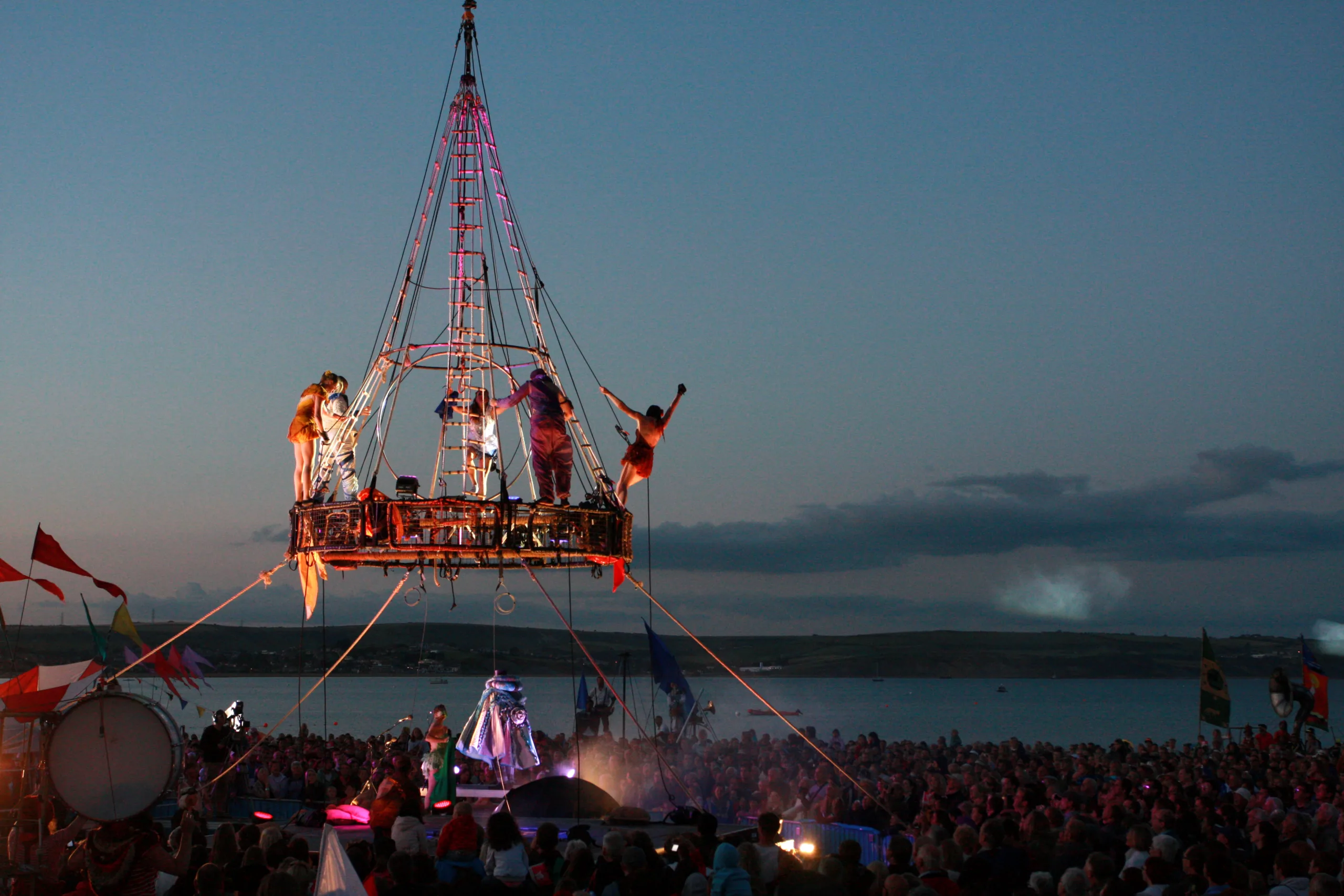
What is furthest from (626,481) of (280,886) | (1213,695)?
(1213,695)

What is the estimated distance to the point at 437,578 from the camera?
17172 mm

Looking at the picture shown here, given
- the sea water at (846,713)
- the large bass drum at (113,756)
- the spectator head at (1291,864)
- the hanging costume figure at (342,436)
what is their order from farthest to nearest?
the sea water at (846,713) < the hanging costume figure at (342,436) < the large bass drum at (113,756) < the spectator head at (1291,864)

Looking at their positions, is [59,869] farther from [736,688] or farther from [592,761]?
[736,688]

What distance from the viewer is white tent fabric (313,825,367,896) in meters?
6.38

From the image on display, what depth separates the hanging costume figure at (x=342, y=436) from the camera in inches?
626

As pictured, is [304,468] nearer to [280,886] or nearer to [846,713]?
[280,886]

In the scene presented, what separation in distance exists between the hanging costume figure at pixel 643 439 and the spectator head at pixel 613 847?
7.43m

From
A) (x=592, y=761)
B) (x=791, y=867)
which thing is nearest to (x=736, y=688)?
(x=592, y=761)

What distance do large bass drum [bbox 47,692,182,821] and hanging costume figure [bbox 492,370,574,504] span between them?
595 centimetres

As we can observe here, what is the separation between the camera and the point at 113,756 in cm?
1030

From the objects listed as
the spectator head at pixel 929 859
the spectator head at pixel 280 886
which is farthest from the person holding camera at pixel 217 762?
the spectator head at pixel 929 859

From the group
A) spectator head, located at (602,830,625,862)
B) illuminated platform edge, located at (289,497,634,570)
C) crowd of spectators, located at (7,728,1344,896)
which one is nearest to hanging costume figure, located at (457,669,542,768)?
crowd of spectators, located at (7,728,1344,896)

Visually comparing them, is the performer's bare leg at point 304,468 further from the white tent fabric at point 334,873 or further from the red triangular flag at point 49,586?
the white tent fabric at point 334,873

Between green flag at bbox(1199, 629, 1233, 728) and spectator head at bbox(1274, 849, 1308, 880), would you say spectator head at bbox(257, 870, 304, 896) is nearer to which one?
spectator head at bbox(1274, 849, 1308, 880)
